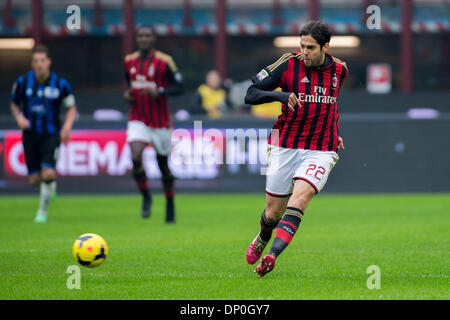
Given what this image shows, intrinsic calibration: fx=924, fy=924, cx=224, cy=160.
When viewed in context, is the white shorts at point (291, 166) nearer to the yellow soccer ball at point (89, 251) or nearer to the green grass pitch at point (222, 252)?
the green grass pitch at point (222, 252)

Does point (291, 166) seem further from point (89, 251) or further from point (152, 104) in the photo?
point (152, 104)

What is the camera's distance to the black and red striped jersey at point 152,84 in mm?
12078

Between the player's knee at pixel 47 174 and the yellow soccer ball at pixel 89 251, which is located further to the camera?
the player's knee at pixel 47 174

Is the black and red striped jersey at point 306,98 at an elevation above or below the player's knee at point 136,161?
above

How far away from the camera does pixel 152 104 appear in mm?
12070

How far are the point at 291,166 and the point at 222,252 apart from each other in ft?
5.64

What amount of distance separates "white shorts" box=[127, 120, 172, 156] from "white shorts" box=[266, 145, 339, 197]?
4.46 m

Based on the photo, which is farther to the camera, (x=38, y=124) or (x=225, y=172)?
(x=225, y=172)

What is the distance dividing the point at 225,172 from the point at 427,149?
369 cm

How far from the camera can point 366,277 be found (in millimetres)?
7277

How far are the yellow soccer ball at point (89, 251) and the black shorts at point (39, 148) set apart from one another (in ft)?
15.2

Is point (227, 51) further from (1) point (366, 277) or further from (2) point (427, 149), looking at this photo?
(1) point (366, 277)

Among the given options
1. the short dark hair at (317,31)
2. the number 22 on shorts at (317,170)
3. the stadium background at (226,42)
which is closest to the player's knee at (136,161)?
the number 22 on shorts at (317,170)

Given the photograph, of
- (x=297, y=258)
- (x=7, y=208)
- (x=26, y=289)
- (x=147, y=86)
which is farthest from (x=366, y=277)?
(x=7, y=208)
